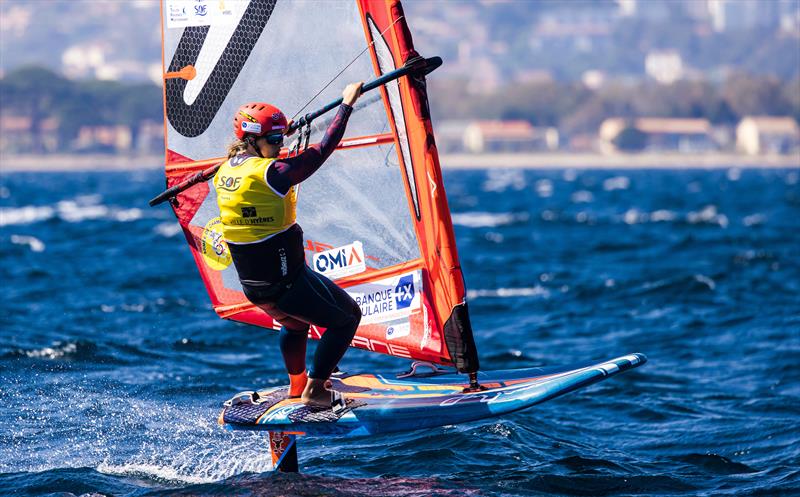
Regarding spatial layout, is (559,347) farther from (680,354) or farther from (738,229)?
(738,229)

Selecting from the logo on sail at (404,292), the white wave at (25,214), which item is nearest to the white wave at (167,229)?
the white wave at (25,214)

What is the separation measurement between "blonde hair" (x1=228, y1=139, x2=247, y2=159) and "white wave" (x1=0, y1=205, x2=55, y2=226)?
2830 centimetres

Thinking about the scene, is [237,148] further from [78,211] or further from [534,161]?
[534,161]

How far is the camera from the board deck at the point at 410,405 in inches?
278

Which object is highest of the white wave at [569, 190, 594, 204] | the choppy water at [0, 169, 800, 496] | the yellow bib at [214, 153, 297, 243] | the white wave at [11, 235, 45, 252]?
the yellow bib at [214, 153, 297, 243]

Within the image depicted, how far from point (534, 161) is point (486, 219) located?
460 feet

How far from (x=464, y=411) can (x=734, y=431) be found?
327 centimetres

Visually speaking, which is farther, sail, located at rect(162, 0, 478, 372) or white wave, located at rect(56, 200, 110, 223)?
white wave, located at rect(56, 200, 110, 223)

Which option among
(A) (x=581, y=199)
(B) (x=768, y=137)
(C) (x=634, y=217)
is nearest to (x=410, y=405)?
(C) (x=634, y=217)

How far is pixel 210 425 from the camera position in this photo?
8773mm

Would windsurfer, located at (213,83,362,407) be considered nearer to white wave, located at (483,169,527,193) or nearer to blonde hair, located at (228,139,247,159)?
blonde hair, located at (228,139,247,159)

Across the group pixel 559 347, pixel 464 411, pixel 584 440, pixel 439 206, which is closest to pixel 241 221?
pixel 439 206

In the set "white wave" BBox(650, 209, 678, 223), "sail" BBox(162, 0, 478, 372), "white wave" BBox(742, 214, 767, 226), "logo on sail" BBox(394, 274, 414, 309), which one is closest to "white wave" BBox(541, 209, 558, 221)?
"white wave" BBox(650, 209, 678, 223)

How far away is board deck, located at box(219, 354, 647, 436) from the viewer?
7062mm
